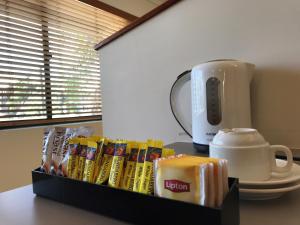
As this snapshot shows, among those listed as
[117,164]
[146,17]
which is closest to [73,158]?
[117,164]

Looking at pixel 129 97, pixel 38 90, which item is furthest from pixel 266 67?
pixel 38 90

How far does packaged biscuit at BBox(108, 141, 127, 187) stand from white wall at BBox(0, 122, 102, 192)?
1.12 metres

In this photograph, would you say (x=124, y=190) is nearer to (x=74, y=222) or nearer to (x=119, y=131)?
(x=74, y=222)

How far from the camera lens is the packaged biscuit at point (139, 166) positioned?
396 millimetres

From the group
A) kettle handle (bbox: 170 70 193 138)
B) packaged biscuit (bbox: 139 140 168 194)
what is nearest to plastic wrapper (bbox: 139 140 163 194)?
packaged biscuit (bbox: 139 140 168 194)

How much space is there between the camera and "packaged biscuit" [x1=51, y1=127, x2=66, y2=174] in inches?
19.6

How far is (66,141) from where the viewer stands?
1.66 feet

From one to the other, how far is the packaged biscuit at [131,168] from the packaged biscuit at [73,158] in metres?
0.10

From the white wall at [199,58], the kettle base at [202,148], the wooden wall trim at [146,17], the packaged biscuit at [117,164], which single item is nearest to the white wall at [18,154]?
the white wall at [199,58]

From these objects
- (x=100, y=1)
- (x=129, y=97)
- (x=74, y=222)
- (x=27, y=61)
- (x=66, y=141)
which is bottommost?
(x=74, y=222)

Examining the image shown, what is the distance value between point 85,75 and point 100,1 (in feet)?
2.08

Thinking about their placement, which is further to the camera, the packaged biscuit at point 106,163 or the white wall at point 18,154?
the white wall at point 18,154

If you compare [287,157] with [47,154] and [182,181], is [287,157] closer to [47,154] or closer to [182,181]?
[182,181]

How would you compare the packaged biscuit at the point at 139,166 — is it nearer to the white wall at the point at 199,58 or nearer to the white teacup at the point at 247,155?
the white teacup at the point at 247,155
